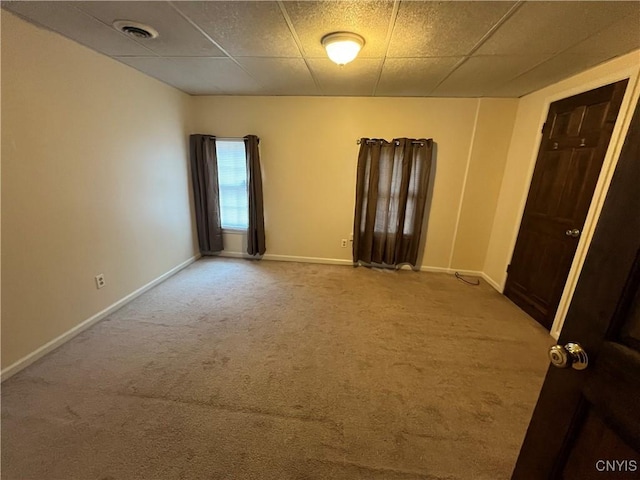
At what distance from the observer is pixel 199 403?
1643mm

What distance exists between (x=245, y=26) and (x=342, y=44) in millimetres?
670

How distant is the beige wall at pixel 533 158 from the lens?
199cm

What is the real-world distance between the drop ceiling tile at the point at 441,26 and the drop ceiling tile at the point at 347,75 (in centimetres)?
36

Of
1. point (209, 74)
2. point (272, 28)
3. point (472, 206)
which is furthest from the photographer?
point (472, 206)

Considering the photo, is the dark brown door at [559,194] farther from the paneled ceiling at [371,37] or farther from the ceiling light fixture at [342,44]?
the ceiling light fixture at [342,44]

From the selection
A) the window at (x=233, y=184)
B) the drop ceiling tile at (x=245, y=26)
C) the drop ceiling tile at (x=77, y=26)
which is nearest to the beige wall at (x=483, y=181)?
the drop ceiling tile at (x=245, y=26)

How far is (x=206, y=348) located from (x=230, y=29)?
2.36 metres

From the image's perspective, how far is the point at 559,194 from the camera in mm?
2510

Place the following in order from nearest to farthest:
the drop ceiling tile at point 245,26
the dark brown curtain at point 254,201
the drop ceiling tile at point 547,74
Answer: the drop ceiling tile at point 245,26, the drop ceiling tile at point 547,74, the dark brown curtain at point 254,201

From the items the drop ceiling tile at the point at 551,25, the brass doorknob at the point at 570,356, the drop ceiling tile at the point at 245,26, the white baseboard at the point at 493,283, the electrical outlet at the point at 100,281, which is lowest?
the white baseboard at the point at 493,283

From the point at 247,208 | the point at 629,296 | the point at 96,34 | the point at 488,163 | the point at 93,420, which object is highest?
the point at 96,34

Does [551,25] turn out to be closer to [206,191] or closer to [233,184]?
[233,184]

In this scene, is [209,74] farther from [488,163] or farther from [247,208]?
[488,163]

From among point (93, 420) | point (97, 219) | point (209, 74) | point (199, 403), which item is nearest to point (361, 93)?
point (209, 74)
